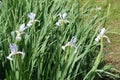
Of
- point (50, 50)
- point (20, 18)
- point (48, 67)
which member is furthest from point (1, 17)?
point (48, 67)

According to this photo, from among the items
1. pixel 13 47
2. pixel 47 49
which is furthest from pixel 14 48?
pixel 47 49

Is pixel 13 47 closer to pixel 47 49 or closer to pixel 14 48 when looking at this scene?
pixel 14 48

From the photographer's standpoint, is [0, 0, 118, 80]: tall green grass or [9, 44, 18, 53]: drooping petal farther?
[0, 0, 118, 80]: tall green grass

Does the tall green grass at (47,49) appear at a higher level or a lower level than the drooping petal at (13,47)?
lower

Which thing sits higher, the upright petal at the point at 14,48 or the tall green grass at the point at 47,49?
the upright petal at the point at 14,48

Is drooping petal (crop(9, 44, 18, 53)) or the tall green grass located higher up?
drooping petal (crop(9, 44, 18, 53))

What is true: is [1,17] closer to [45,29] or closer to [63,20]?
[45,29]

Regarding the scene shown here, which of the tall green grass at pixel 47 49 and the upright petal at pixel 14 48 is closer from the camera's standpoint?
the upright petal at pixel 14 48

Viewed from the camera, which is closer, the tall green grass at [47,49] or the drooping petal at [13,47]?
the drooping petal at [13,47]
